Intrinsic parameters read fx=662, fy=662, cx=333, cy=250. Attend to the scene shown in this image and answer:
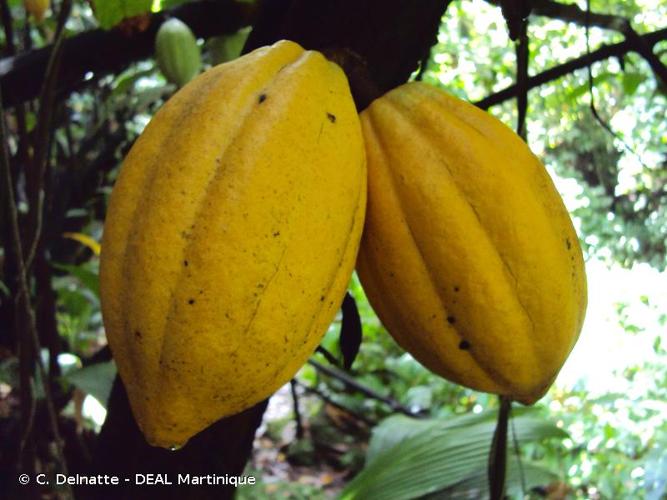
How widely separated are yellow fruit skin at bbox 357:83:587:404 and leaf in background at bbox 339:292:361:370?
0.09m

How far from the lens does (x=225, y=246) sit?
0.39 metres

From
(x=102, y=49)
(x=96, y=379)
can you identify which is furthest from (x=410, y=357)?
(x=102, y=49)

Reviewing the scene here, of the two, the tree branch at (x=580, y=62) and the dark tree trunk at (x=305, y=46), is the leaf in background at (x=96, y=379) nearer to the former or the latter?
the dark tree trunk at (x=305, y=46)

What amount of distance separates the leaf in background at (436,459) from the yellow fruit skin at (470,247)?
2.77ft

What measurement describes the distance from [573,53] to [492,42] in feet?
1.84

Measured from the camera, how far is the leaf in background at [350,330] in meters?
0.60

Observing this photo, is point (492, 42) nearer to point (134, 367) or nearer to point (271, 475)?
point (271, 475)

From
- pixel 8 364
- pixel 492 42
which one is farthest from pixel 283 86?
pixel 492 42

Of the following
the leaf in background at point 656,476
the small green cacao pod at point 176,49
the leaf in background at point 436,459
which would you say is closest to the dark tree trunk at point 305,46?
the small green cacao pod at point 176,49

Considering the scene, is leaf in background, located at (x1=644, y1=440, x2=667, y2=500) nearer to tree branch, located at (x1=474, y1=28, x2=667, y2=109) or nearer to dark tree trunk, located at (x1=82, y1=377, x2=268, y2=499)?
tree branch, located at (x1=474, y1=28, x2=667, y2=109)

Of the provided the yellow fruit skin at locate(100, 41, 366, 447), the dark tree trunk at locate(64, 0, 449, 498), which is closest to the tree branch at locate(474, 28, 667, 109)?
the dark tree trunk at locate(64, 0, 449, 498)

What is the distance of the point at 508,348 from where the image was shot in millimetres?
484

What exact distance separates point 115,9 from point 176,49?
27 centimetres

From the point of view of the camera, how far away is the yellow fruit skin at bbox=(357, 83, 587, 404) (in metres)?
0.47
